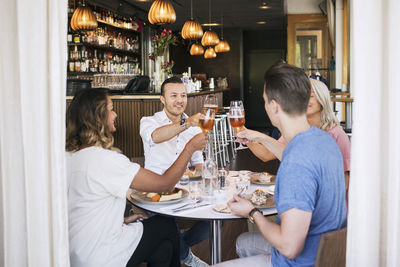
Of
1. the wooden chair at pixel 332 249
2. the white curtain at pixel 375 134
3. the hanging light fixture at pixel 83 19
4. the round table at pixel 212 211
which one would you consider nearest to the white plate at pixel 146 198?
the round table at pixel 212 211

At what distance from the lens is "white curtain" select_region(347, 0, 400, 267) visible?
1397mm

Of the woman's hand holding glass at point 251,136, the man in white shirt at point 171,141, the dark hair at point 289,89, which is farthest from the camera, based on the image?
the man in white shirt at point 171,141

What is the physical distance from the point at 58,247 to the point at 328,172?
1.07 m

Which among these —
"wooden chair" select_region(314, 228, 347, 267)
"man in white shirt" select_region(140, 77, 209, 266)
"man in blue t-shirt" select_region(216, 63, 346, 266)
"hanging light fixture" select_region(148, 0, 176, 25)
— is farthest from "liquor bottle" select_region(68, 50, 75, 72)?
"wooden chair" select_region(314, 228, 347, 267)

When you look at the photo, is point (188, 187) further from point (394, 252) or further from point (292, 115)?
point (394, 252)

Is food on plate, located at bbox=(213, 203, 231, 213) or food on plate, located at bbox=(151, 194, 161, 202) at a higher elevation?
food on plate, located at bbox=(151, 194, 161, 202)

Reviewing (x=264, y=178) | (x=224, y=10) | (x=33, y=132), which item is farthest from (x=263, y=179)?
(x=224, y=10)

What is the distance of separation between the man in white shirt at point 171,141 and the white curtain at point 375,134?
1.51m

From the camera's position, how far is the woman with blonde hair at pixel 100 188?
1.96 metres

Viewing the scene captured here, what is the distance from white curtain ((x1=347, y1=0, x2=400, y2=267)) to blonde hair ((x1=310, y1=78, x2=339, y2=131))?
1137 millimetres

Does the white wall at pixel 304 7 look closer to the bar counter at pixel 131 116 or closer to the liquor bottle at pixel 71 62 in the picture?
the liquor bottle at pixel 71 62

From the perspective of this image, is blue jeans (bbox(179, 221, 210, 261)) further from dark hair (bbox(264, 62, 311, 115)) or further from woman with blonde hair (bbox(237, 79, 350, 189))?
dark hair (bbox(264, 62, 311, 115))

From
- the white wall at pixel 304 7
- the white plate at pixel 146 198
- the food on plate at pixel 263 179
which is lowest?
the white plate at pixel 146 198

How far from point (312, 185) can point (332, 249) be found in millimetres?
238
